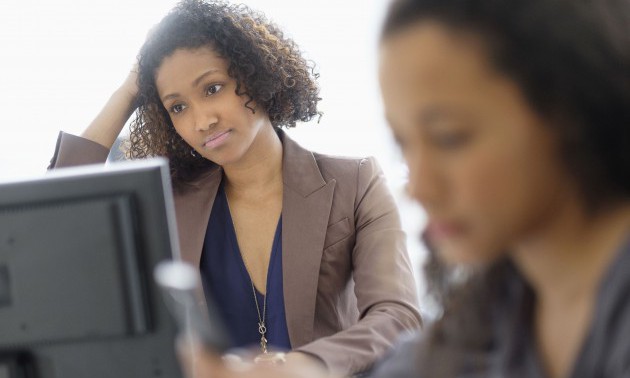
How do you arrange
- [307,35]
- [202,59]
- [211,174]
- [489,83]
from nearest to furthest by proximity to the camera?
[489,83] < [202,59] < [211,174] < [307,35]

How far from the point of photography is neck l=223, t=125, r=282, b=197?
5.98 ft

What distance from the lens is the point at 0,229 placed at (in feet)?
3.26

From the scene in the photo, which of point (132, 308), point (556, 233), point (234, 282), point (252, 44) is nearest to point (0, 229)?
point (132, 308)

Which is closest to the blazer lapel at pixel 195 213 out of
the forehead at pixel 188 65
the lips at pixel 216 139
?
the lips at pixel 216 139

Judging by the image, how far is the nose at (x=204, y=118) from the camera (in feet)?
5.68

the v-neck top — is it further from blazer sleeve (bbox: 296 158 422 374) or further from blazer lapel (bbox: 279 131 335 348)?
blazer sleeve (bbox: 296 158 422 374)

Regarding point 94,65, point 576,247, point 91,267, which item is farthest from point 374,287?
point 94,65

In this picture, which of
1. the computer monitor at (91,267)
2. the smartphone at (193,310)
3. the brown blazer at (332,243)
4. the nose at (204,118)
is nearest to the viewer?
the smartphone at (193,310)

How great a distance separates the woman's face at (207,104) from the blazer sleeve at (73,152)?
1.04 ft

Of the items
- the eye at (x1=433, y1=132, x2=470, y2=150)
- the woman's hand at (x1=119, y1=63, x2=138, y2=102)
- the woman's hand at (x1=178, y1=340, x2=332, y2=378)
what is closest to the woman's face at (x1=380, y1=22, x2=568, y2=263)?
the eye at (x1=433, y1=132, x2=470, y2=150)

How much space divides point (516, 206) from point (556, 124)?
8 cm

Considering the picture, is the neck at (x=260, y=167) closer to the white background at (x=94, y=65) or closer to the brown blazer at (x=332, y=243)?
the brown blazer at (x=332, y=243)

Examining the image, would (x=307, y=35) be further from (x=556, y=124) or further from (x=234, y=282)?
(x=556, y=124)

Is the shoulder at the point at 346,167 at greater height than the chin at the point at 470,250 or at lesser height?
greater
